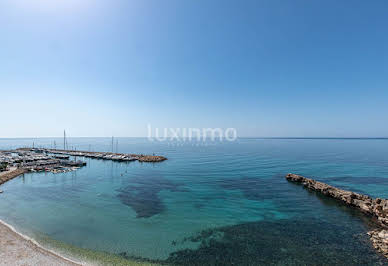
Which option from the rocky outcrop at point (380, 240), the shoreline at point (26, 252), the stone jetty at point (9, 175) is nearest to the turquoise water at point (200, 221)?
the rocky outcrop at point (380, 240)

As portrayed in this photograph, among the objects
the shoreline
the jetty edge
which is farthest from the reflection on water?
the jetty edge

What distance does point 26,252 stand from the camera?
583 inches

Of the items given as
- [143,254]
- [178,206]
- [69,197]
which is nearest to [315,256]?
[143,254]

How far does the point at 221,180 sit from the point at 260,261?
89.4 ft

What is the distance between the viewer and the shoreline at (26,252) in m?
13.7

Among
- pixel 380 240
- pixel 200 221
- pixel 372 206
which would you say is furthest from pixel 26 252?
pixel 372 206

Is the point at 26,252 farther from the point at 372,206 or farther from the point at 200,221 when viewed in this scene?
the point at 372,206

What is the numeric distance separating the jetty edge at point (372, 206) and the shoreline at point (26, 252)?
2781 centimetres

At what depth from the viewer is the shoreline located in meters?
13.7

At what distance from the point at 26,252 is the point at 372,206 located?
40.6 m

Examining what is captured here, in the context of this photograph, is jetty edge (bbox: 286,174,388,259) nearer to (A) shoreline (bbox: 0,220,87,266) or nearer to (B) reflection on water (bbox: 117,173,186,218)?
(B) reflection on water (bbox: 117,173,186,218)

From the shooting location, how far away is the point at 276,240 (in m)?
17.8

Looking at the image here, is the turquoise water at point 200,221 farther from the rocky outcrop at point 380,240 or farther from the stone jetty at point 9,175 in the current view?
the stone jetty at point 9,175

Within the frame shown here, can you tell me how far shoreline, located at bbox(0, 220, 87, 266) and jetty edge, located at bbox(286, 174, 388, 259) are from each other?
27811 mm
